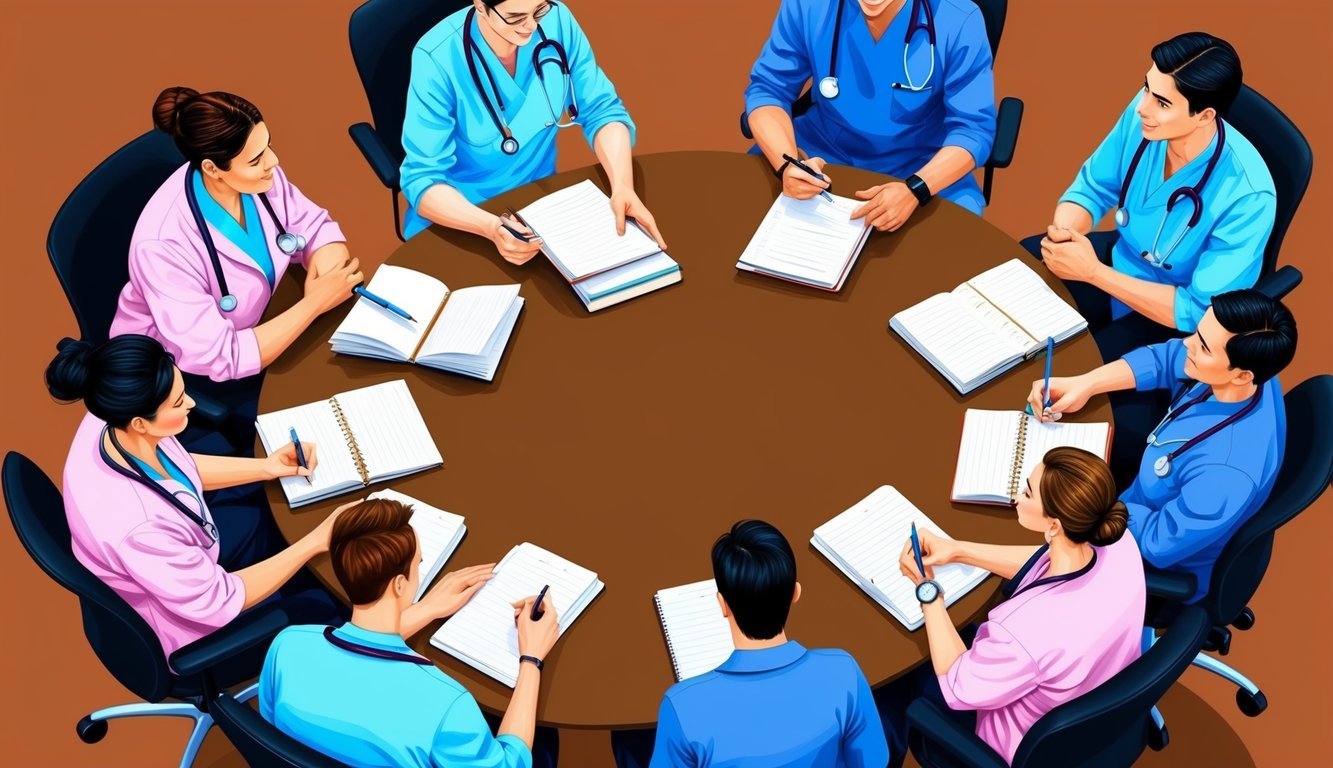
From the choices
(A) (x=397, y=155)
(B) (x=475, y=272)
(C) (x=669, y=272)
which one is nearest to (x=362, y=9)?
(A) (x=397, y=155)

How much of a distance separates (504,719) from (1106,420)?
5.95ft

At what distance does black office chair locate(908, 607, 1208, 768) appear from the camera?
300 cm

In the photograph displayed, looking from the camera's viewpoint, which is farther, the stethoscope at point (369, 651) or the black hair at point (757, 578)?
the stethoscope at point (369, 651)

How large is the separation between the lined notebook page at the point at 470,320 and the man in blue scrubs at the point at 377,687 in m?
0.80

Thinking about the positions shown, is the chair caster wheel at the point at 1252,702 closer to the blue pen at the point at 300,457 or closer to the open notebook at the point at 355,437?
the open notebook at the point at 355,437

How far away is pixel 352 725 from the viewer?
296 centimetres

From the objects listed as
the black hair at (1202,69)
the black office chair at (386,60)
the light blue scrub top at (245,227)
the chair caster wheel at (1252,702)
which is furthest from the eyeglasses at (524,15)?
the chair caster wheel at (1252,702)

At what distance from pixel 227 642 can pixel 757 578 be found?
4.44 ft

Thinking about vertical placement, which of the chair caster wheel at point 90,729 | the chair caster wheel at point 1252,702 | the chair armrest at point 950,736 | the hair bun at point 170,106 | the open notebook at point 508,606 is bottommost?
the chair caster wheel at point 1252,702

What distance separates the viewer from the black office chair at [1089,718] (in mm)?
3002

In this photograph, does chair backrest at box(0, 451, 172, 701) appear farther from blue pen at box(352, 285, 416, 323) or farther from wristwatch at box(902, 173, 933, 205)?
wristwatch at box(902, 173, 933, 205)

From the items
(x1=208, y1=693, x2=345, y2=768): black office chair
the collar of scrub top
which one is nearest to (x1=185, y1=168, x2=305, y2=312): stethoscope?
(x1=208, y1=693, x2=345, y2=768): black office chair

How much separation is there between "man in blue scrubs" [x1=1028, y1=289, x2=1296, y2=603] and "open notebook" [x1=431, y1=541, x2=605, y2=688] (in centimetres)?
135

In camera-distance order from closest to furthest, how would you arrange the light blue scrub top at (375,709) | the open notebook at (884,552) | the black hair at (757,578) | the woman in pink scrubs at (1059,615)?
the black hair at (757,578) < the light blue scrub top at (375,709) < the woman in pink scrubs at (1059,615) < the open notebook at (884,552)
